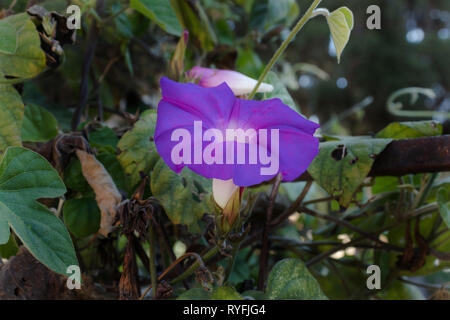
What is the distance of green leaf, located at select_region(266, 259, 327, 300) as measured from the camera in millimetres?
438

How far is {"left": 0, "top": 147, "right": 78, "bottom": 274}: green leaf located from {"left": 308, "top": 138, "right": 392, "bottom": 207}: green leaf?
0.25 m

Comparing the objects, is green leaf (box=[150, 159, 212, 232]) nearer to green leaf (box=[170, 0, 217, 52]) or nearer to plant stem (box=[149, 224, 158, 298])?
plant stem (box=[149, 224, 158, 298])

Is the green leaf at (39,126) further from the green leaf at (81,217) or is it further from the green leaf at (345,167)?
the green leaf at (345,167)

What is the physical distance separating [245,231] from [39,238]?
7.0 inches

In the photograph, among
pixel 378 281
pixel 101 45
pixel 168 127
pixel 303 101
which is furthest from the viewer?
pixel 303 101

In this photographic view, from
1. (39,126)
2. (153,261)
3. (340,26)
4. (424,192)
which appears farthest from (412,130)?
(39,126)

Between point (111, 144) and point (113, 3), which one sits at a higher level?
point (113, 3)

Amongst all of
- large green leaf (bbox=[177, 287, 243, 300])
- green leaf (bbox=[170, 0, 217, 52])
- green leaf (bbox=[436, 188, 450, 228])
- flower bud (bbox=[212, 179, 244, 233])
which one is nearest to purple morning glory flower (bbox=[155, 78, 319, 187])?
flower bud (bbox=[212, 179, 244, 233])

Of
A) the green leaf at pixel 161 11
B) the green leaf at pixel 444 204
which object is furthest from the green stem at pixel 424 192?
the green leaf at pixel 161 11

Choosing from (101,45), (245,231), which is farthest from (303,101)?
(245,231)

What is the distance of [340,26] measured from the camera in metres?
0.35

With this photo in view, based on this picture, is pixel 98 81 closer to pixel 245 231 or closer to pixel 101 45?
pixel 101 45

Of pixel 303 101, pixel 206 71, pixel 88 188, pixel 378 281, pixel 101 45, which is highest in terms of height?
pixel 303 101

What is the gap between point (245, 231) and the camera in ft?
1.31
